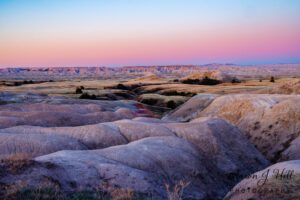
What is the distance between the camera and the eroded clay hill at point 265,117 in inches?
1171

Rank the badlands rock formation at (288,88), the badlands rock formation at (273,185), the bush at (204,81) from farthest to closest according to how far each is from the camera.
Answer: the bush at (204,81), the badlands rock formation at (288,88), the badlands rock formation at (273,185)

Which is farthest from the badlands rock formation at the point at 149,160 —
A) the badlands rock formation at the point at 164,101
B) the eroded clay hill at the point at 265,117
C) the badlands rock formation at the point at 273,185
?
the badlands rock formation at the point at 164,101

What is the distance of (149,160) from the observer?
18.1 meters

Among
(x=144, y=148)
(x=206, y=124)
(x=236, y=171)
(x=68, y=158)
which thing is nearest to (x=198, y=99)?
(x=206, y=124)

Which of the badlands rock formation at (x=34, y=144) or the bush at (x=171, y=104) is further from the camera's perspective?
the bush at (x=171, y=104)

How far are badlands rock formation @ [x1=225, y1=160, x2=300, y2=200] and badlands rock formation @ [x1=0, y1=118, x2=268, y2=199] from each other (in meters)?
2.89

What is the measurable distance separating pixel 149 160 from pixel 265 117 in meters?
16.4

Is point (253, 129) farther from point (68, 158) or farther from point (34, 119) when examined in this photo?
point (68, 158)

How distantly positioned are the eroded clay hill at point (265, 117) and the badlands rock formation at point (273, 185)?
1390 cm

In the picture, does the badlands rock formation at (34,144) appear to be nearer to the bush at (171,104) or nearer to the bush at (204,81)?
the bush at (171,104)

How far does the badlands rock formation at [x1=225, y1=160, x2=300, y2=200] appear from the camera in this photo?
1233 centimetres

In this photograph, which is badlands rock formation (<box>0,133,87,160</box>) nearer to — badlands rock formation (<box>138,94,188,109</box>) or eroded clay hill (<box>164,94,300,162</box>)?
eroded clay hill (<box>164,94,300,162</box>)

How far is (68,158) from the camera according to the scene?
619 inches

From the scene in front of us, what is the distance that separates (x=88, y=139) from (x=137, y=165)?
21.0 ft
